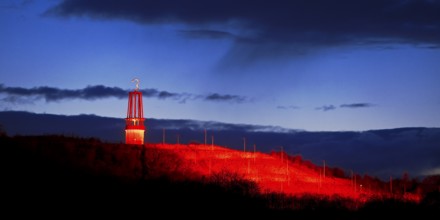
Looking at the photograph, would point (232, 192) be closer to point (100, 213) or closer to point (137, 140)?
point (100, 213)

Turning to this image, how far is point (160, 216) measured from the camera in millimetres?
36250

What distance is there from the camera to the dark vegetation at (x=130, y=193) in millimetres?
36878

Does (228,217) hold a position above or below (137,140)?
below

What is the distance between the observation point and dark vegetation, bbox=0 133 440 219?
36.9 m

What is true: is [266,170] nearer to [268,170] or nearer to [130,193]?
[268,170]

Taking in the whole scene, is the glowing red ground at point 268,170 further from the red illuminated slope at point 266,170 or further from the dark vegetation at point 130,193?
the dark vegetation at point 130,193

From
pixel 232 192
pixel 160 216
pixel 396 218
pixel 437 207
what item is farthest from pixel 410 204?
pixel 160 216

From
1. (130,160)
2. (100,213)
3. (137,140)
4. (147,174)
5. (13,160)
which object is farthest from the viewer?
(137,140)

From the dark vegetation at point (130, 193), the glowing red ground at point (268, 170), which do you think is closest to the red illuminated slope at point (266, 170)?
the glowing red ground at point (268, 170)

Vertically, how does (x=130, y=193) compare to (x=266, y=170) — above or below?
below

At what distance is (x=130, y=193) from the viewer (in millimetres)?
40719

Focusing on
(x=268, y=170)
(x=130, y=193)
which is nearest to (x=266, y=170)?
(x=268, y=170)

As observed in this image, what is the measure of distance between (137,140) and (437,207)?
2489cm

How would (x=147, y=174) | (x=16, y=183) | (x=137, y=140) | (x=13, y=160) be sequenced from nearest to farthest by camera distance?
(x=16, y=183), (x=13, y=160), (x=147, y=174), (x=137, y=140)
